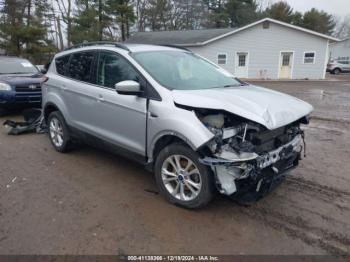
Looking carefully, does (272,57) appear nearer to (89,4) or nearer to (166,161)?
(89,4)

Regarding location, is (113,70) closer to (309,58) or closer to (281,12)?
(309,58)

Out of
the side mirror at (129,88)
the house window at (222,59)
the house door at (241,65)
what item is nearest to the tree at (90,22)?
the house window at (222,59)

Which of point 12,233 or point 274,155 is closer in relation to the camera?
point 12,233

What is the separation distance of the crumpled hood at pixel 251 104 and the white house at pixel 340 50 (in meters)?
50.2

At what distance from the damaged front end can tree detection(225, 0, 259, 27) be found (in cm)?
4467

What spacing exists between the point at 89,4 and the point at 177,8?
1538 centimetres

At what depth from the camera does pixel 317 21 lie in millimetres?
44469

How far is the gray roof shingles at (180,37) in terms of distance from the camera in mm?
26372

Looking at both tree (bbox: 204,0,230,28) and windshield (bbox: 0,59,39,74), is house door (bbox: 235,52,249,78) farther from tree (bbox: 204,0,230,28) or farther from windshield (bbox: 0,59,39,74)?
tree (bbox: 204,0,230,28)

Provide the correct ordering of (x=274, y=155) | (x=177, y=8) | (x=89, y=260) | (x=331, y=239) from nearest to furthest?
(x=89, y=260) → (x=331, y=239) → (x=274, y=155) → (x=177, y=8)

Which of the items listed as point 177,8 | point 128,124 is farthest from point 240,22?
point 128,124

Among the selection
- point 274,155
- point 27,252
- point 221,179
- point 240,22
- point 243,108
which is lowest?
point 27,252

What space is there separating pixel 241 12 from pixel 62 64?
143 ft

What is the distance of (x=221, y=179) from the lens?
3.18 meters
